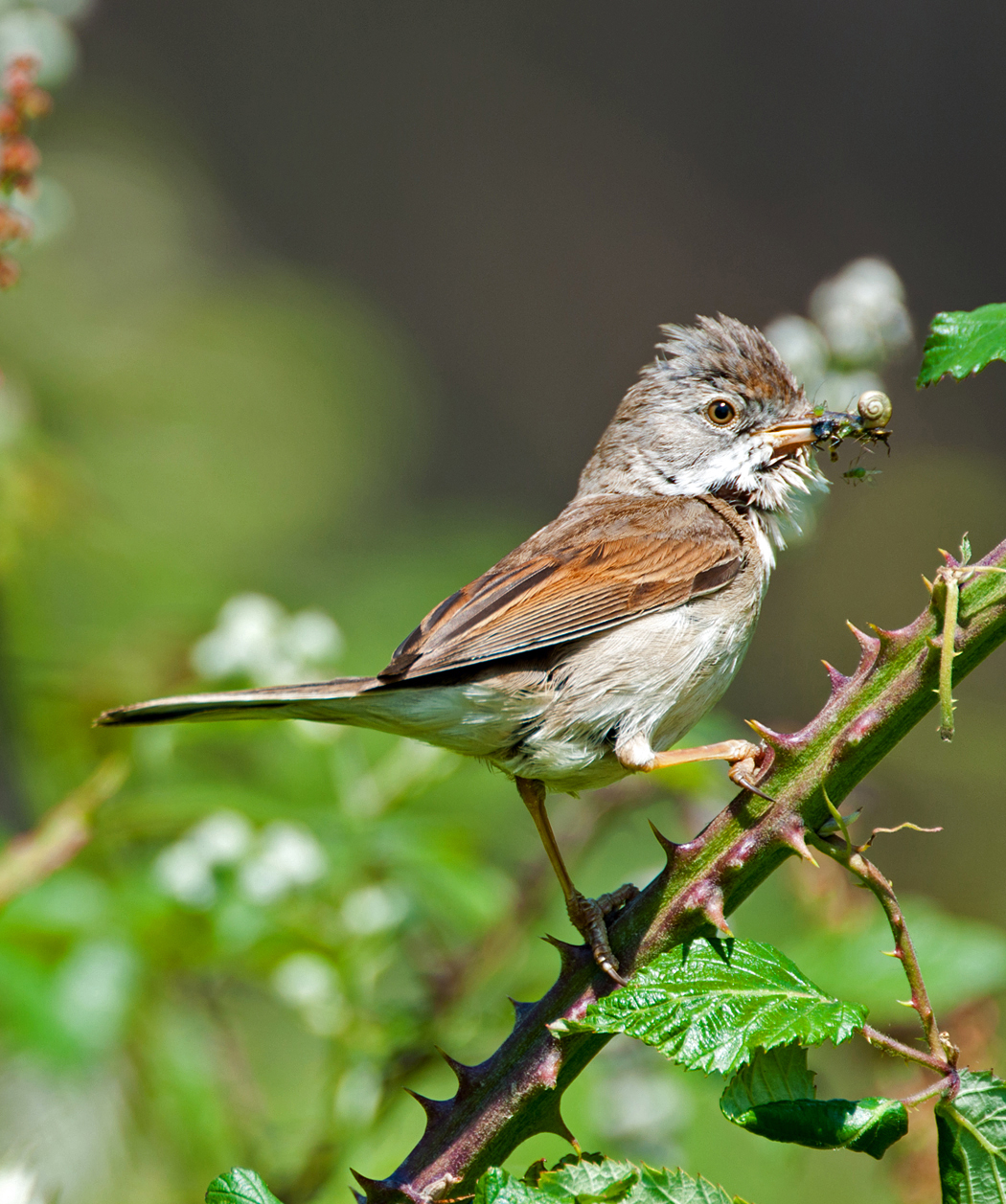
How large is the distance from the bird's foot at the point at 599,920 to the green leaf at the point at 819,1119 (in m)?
0.21

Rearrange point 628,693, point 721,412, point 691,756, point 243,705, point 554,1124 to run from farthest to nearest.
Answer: point 721,412 < point 628,693 < point 691,756 < point 243,705 < point 554,1124

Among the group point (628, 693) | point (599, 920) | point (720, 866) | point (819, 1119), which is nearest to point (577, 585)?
point (628, 693)

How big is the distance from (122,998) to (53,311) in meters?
5.58

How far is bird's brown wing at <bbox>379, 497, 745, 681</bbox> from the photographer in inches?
95.8

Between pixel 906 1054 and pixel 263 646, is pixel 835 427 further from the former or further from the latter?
pixel 906 1054

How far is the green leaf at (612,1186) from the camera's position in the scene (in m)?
1.27

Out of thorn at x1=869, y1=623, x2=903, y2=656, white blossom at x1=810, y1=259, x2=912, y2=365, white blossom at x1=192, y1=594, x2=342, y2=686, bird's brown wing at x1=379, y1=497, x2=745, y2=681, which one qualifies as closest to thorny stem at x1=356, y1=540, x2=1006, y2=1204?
thorn at x1=869, y1=623, x2=903, y2=656

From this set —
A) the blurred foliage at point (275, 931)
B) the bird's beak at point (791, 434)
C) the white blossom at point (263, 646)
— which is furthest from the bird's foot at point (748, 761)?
the white blossom at point (263, 646)

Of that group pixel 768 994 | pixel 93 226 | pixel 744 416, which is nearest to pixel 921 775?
pixel 744 416

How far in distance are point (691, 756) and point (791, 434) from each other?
93cm

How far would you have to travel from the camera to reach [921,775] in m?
6.10

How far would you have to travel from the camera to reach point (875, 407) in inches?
95.7

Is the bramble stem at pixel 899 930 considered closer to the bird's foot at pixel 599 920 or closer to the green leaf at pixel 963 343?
the bird's foot at pixel 599 920

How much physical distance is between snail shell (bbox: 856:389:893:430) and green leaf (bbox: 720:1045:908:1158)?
144cm
